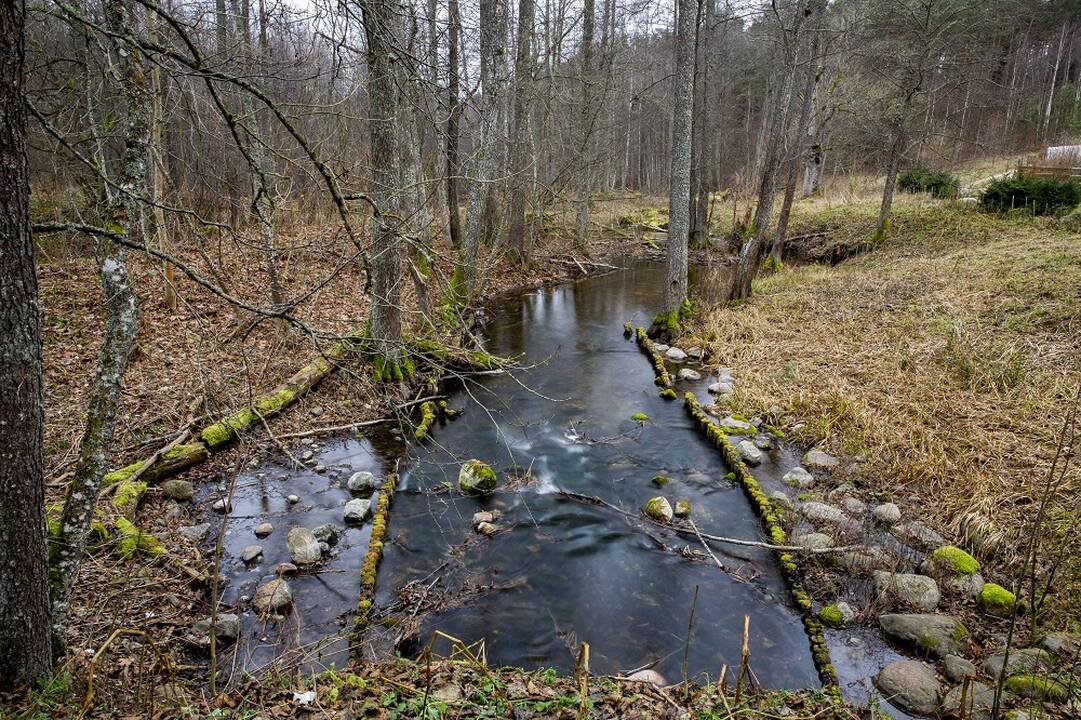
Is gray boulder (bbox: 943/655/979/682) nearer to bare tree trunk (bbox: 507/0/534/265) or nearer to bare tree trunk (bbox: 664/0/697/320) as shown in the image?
bare tree trunk (bbox: 664/0/697/320)

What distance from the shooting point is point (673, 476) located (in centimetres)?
714

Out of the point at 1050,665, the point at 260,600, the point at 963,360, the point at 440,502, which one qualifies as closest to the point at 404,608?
the point at 260,600

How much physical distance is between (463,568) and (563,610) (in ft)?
3.43

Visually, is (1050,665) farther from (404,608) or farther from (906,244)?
(906,244)

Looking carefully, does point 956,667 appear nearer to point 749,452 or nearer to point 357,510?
point 749,452

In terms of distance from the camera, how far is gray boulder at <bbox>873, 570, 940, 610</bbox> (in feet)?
15.3

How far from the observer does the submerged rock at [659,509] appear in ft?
20.4

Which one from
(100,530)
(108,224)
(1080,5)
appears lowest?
(100,530)

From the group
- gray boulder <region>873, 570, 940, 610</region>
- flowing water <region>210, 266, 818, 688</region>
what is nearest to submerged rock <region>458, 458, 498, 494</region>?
flowing water <region>210, 266, 818, 688</region>

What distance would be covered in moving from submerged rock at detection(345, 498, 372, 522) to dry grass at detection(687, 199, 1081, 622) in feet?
18.2

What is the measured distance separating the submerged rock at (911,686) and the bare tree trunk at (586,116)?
14.6 metres

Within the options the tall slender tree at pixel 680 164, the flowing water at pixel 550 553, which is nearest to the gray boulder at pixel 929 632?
the flowing water at pixel 550 553

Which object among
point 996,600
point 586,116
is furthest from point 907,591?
point 586,116

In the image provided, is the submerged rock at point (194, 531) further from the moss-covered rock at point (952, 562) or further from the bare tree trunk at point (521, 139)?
the bare tree trunk at point (521, 139)
